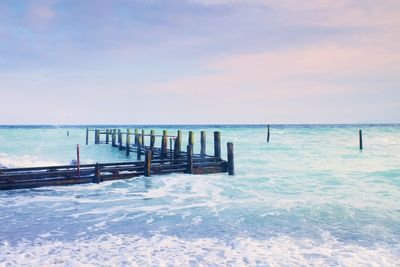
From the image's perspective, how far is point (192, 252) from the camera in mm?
7422

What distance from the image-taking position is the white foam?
6887 mm

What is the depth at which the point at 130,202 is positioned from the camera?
12.3m

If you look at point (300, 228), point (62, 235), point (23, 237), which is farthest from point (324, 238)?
point (23, 237)

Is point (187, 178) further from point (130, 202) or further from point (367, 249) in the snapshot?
point (367, 249)

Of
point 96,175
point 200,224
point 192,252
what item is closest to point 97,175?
point 96,175

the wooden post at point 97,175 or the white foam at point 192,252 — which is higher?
the wooden post at point 97,175

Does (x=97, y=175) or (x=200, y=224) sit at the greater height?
(x=97, y=175)

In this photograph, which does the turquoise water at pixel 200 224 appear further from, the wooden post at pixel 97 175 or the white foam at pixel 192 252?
the wooden post at pixel 97 175

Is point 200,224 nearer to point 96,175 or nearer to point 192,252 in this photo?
point 192,252

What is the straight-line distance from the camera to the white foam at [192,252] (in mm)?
6887

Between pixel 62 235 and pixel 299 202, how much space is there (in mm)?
8099

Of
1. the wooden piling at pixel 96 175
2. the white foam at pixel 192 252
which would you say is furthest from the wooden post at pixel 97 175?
the white foam at pixel 192 252

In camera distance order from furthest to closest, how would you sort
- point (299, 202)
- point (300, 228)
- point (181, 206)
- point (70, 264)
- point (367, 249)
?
point (299, 202), point (181, 206), point (300, 228), point (367, 249), point (70, 264)

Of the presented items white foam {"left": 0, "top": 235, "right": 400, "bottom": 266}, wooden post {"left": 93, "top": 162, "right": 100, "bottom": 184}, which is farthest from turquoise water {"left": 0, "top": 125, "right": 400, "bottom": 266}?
wooden post {"left": 93, "top": 162, "right": 100, "bottom": 184}
